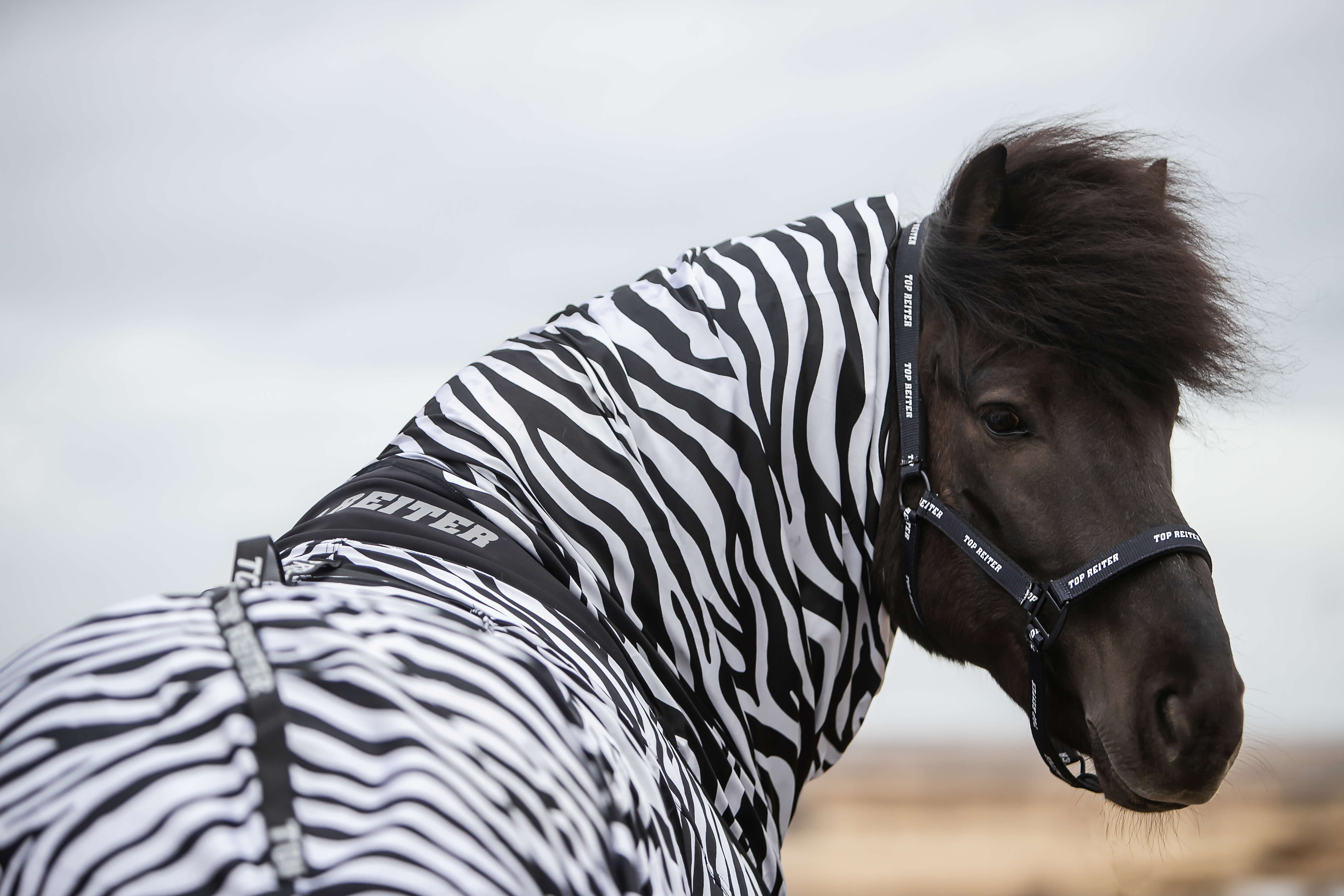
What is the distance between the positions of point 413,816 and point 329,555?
0.46m

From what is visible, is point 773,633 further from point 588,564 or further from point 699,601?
point 588,564

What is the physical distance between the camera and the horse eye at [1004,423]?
1373 mm

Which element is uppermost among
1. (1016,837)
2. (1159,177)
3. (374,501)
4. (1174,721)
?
(1159,177)

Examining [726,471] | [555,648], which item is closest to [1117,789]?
[726,471]

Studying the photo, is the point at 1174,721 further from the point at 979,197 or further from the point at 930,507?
the point at 979,197

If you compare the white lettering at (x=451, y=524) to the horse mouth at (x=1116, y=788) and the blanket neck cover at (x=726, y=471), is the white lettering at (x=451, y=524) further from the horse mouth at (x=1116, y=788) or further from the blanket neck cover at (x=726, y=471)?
the horse mouth at (x=1116, y=788)

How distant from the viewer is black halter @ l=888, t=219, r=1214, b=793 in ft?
4.21

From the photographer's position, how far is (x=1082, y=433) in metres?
1.33

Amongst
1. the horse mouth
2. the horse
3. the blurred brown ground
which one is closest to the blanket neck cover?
the horse

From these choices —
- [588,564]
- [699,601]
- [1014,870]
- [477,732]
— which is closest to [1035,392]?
[699,601]

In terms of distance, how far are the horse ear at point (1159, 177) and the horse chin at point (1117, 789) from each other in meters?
0.92

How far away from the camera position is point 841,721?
150cm

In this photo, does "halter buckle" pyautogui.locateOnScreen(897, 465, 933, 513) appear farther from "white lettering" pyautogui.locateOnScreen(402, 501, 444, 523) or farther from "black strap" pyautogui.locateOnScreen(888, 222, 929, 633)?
"white lettering" pyautogui.locateOnScreen(402, 501, 444, 523)

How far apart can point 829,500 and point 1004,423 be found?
30cm
